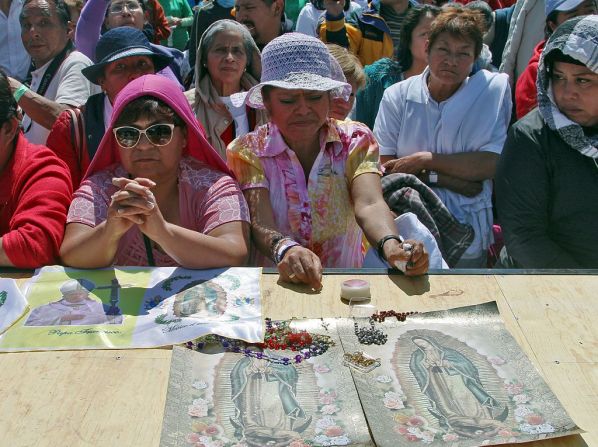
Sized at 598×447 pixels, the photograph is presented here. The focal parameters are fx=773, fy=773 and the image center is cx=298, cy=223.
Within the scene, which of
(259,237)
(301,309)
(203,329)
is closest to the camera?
(203,329)

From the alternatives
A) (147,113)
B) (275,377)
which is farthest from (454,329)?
(147,113)

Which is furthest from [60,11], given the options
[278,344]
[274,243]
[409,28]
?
[278,344]

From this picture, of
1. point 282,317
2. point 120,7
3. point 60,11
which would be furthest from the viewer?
point 120,7

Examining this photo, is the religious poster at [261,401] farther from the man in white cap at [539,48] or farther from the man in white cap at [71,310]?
the man in white cap at [539,48]

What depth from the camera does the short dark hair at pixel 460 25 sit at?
387 cm

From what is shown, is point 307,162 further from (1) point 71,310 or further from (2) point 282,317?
(1) point 71,310

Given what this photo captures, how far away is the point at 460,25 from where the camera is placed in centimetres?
386

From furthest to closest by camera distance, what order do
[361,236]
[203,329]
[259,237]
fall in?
[361,236]
[259,237]
[203,329]

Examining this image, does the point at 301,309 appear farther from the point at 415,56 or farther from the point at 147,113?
the point at 415,56

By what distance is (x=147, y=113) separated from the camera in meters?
2.44

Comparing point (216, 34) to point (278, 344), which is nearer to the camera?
point (278, 344)

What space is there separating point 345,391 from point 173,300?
65 centimetres

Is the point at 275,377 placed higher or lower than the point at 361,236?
higher

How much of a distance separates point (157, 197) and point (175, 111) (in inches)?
11.8
